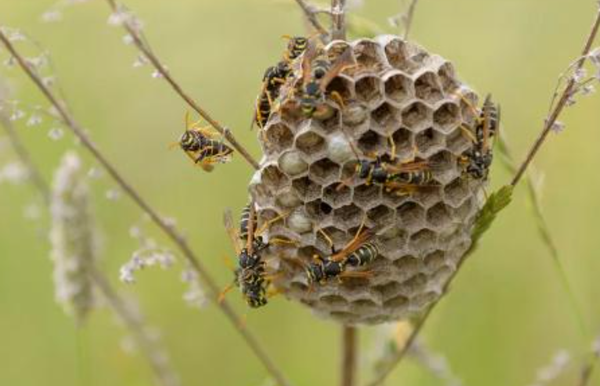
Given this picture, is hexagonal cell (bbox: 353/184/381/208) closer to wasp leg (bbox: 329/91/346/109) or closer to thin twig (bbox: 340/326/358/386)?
wasp leg (bbox: 329/91/346/109)

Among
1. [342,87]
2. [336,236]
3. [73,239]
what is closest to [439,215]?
[336,236]

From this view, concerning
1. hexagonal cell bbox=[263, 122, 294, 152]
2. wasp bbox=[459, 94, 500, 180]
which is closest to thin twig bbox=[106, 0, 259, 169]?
hexagonal cell bbox=[263, 122, 294, 152]

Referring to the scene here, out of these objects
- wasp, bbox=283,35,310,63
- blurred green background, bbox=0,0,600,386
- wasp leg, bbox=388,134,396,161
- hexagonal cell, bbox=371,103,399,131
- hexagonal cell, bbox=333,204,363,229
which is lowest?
blurred green background, bbox=0,0,600,386

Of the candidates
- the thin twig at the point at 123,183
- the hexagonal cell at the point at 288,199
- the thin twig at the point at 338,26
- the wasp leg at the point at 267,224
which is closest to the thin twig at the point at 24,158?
the thin twig at the point at 123,183

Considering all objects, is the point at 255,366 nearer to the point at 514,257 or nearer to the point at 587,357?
the point at 514,257

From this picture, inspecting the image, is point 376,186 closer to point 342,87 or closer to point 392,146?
point 392,146

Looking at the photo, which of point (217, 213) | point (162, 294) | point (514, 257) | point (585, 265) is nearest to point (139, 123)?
point (217, 213)
